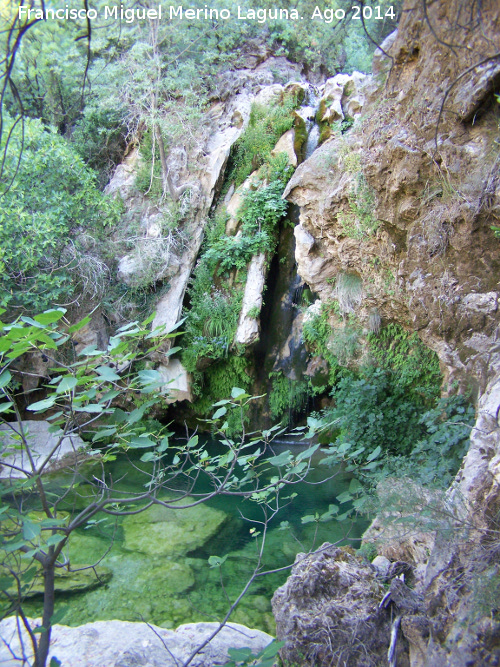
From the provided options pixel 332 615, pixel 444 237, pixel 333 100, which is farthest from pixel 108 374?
pixel 333 100

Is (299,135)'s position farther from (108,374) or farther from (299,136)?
(108,374)

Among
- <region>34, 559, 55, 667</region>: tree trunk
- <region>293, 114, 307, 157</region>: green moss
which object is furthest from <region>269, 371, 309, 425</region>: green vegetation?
<region>34, 559, 55, 667</region>: tree trunk

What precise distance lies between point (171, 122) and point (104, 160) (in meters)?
2.11

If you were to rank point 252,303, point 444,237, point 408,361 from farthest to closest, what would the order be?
point 252,303 < point 408,361 < point 444,237

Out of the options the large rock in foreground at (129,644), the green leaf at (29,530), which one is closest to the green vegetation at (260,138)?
the large rock in foreground at (129,644)

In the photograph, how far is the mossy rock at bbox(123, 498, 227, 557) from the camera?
5531mm

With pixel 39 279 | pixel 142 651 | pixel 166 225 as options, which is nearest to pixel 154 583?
pixel 142 651

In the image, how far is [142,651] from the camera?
2.92 meters

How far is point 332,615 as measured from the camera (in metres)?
3.11

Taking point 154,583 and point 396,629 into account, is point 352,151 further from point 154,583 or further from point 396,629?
point 154,583

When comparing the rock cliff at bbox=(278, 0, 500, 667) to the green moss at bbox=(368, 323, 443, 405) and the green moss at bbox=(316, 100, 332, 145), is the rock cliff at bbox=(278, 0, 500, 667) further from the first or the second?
the green moss at bbox=(316, 100, 332, 145)

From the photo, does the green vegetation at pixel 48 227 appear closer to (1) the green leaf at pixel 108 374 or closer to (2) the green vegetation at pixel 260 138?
(2) the green vegetation at pixel 260 138

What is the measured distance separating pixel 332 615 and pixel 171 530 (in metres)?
3.28

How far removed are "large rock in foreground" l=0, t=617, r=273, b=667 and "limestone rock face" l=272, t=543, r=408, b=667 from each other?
30 centimetres
